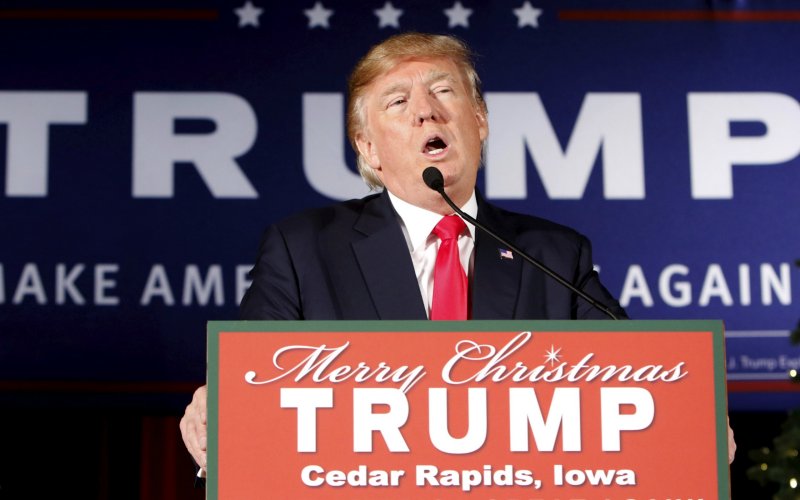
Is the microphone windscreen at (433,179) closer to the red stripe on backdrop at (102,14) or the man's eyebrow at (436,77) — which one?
the man's eyebrow at (436,77)

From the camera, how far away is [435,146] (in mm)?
2088

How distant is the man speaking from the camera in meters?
1.92

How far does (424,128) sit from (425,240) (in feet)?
0.64

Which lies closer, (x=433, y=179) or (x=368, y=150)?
(x=433, y=179)

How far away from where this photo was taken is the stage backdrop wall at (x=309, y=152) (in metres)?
3.64

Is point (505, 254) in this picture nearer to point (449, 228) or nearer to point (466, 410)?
point (449, 228)

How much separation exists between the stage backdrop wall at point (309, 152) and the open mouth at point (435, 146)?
168 cm

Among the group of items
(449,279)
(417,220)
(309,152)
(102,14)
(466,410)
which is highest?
(102,14)

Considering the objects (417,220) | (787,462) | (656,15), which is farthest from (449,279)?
(656,15)

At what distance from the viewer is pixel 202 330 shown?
365 centimetres

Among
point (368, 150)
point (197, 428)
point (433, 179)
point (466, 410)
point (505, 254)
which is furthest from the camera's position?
point (368, 150)

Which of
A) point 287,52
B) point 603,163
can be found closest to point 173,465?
point 287,52

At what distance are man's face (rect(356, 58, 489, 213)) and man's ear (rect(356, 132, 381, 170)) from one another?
1 cm

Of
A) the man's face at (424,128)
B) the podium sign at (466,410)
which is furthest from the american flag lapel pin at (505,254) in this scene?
the podium sign at (466,410)
